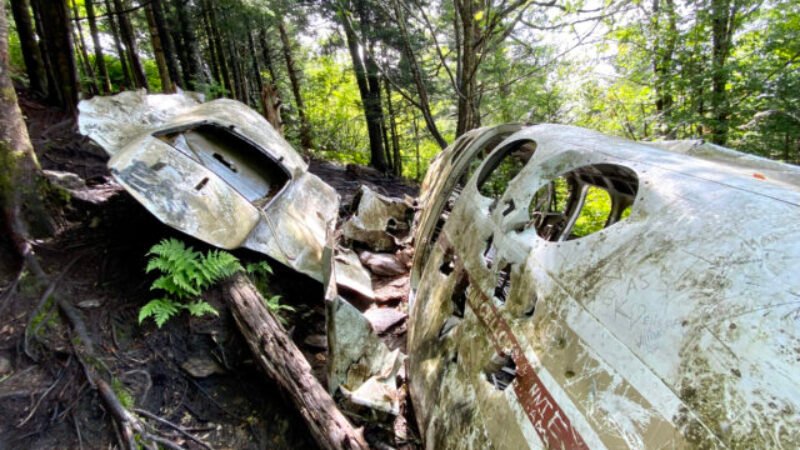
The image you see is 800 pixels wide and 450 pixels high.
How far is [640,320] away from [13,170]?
14.2 feet

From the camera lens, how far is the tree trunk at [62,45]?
5484 mm

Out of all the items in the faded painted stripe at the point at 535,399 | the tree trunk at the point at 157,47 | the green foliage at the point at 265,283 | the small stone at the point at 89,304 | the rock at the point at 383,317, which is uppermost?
the tree trunk at the point at 157,47

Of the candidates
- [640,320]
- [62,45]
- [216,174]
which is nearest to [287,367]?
[216,174]

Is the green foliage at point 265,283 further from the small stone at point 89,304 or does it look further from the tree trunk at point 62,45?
the tree trunk at point 62,45

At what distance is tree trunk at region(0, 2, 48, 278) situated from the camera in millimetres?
3055

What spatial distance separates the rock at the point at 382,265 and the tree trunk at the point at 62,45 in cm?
527

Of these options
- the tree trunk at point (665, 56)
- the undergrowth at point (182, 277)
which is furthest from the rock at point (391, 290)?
the tree trunk at point (665, 56)

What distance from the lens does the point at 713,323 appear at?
3.43 feet

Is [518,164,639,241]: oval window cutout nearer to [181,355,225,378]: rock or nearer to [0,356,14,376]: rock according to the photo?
[181,355,225,378]: rock

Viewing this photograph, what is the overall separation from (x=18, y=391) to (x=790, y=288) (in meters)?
3.75

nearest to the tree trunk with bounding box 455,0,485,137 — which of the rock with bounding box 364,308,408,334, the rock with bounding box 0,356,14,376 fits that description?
the rock with bounding box 364,308,408,334

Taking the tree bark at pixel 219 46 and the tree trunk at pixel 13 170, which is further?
the tree bark at pixel 219 46

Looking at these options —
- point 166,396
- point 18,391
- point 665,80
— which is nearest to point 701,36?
point 665,80

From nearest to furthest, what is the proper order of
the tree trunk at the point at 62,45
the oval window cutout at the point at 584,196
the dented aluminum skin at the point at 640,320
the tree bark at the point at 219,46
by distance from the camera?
the dented aluminum skin at the point at 640,320 < the oval window cutout at the point at 584,196 < the tree trunk at the point at 62,45 < the tree bark at the point at 219,46
